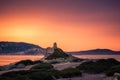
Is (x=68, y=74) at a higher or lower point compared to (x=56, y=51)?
lower

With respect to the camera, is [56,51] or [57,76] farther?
[56,51]

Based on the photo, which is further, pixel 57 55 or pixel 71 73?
pixel 57 55

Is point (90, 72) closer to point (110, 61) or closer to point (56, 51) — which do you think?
point (110, 61)

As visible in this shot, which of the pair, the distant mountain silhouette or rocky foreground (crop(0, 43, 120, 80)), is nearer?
rocky foreground (crop(0, 43, 120, 80))

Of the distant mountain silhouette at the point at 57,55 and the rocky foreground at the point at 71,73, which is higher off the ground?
the distant mountain silhouette at the point at 57,55

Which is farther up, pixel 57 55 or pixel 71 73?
pixel 57 55

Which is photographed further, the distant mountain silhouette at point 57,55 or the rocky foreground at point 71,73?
the distant mountain silhouette at point 57,55

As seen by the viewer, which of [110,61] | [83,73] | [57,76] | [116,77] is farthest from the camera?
[110,61]

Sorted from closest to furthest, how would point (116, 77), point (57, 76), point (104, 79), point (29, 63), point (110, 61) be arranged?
point (116, 77) → point (104, 79) → point (57, 76) → point (110, 61) → point (29, 63)

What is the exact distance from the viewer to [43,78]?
140ft

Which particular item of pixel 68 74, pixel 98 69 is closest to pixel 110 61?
pixel 98 69

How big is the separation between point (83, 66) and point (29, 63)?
21.2 meters

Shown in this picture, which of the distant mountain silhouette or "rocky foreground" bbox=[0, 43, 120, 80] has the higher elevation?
the distant mountain silhouette

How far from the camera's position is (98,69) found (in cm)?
5253
